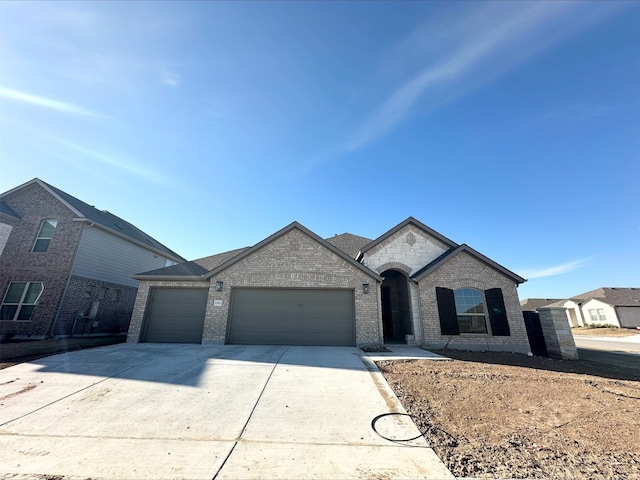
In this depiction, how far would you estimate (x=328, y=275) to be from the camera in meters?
11.6

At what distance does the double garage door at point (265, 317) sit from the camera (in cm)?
1096

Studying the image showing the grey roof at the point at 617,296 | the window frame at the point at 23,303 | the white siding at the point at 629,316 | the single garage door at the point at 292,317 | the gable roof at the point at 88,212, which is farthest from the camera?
the grey roof at the point at 617,296

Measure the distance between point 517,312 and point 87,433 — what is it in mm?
14549

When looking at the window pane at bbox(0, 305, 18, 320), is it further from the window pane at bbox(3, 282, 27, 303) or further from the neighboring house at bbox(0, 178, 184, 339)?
the window pane at bbox(3, 282, 27, 303)

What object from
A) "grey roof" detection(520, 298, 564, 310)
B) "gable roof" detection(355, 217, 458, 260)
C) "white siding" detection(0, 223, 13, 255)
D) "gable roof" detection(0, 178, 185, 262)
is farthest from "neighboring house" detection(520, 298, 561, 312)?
"white siding" detection(0, 223, 13, 255)

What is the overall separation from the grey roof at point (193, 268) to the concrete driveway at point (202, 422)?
4.67 meters

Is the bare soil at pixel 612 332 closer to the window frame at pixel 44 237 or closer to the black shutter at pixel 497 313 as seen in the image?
the black shutter at pixel 497 313

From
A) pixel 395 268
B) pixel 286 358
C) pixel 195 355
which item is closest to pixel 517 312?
pixel 395 268

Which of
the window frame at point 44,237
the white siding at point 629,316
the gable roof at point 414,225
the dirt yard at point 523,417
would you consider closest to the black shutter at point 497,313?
the gable roof at point 414,225

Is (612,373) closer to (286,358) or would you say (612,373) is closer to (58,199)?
(286,358)

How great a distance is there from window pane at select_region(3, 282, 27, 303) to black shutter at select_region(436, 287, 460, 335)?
20.3 m

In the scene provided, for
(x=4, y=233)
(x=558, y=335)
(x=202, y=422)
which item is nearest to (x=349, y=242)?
(x=558, y=335)

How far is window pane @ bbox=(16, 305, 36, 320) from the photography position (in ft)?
41.9

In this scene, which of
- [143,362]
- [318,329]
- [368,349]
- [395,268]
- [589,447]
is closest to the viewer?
[589,447]
